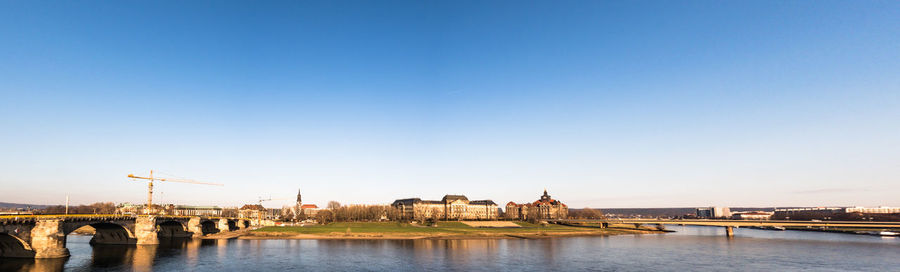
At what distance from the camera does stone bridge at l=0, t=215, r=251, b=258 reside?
62469 millimetres

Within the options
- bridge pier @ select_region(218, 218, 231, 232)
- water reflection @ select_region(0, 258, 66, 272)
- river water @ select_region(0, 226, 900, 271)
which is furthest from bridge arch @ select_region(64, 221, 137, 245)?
bridge pier @ select_region(218, 218, 231, 232)

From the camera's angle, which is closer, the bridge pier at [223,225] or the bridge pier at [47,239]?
the bridge pier at [47,239]

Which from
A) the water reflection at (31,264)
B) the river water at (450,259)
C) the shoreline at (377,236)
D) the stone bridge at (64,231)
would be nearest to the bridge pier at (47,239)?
the stone bridge at (64,231)

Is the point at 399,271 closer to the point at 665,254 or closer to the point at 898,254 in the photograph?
the point at 665,254

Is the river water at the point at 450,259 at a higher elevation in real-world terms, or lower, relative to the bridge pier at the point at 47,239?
lower

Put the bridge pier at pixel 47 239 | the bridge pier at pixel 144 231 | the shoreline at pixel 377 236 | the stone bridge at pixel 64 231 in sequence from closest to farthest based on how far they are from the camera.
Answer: the stone bridge at pixel 64 231 < the bridge pier at pixel 47 239 < the bridge pier at pixel 144 231 < the shoreline at pixel 377 236

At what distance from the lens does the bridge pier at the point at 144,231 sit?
92125 millimetres

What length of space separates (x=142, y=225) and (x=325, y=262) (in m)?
50.9

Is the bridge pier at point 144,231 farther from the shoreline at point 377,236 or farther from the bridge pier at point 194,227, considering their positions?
the bridge pier at point 194,227

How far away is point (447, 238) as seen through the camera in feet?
385

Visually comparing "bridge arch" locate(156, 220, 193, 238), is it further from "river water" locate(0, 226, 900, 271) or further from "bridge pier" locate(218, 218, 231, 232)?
"river water" locate(0, 226, 900, 271)

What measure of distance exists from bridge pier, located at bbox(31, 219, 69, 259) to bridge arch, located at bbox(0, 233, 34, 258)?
0.82 meters

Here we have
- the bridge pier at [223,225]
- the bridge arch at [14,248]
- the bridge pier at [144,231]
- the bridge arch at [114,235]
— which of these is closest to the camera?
the bridge arch at [14,248]

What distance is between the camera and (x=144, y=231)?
303ft
